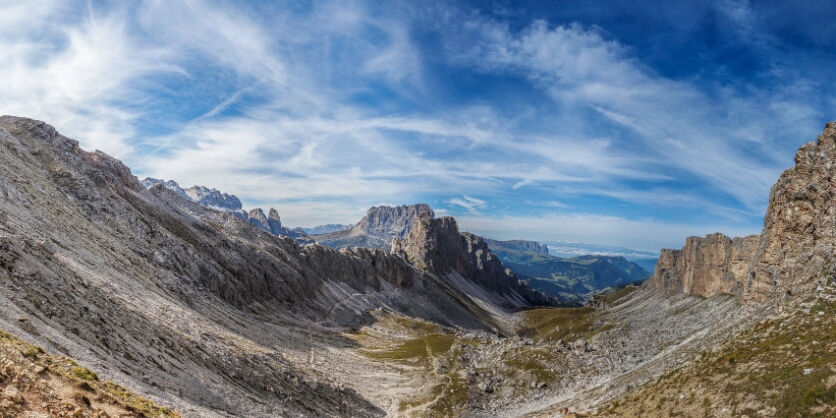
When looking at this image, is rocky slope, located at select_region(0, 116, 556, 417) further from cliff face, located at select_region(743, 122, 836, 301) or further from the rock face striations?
cliff face, located at select_region(743, 122, 836, 301)

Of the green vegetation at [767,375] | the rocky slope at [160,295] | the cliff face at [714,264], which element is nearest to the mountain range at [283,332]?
the green vegetation at [767,375]

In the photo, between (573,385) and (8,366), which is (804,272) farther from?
(8,366)

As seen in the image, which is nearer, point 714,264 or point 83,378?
point 83,378

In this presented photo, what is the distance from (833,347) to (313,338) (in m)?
95.3

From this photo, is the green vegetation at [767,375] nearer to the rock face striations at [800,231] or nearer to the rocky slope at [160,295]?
the rock face striations at [800,231]

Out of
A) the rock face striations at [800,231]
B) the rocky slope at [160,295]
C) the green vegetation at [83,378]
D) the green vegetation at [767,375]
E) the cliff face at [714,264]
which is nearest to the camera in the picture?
the green vegetation at [83,378]

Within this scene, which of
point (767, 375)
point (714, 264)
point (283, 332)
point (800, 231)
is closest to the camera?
point (767, 375)

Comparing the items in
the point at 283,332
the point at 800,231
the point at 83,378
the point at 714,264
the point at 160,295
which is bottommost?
the point at 283,332

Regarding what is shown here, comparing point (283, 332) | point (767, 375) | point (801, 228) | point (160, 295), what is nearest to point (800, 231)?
point (801, 228)

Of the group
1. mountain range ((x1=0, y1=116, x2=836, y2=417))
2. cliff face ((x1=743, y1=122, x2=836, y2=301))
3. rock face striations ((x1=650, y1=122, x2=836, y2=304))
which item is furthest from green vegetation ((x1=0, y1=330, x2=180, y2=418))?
cliff face ((x1=743, y1=122, x2=836, y2=301))

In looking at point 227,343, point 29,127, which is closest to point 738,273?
point 227,343

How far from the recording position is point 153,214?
10831cm

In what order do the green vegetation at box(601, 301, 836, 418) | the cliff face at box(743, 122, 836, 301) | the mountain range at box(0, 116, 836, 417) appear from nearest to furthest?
1. the green vegetation at box(601, 301, 836, 418)
2. the mountain range at box(0, 116, 836, 417)
3. the cliff face at box(743, 122, 836, 301)

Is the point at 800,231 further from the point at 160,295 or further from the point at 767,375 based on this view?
the point at 160,295
